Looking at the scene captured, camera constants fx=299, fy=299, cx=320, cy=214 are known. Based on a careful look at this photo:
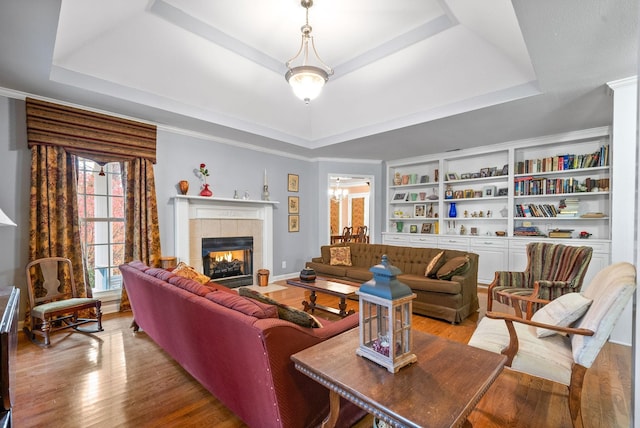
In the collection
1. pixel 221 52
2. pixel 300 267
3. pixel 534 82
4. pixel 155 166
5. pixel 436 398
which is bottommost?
pixel 300 267

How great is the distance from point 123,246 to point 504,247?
19.4 ft

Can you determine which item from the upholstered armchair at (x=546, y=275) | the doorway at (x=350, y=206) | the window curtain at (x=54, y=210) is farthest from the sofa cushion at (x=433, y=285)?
the doorway at (x=350, y=206)

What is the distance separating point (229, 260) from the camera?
5.20 m

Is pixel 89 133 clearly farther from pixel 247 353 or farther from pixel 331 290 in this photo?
pixel 247 353

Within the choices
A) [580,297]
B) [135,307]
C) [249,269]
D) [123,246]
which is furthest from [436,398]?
[249,269]

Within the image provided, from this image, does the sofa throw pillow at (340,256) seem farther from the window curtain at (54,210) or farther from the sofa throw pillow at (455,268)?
the window curtain at (54,210)

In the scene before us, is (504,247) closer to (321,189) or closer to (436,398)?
(321,189)

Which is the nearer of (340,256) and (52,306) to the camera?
(52,306)

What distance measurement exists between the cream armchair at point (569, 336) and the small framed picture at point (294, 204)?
437 centimetres

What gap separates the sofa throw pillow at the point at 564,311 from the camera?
1815mm

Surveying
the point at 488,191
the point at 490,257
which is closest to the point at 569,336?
the point at 490,257

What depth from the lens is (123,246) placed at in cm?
408

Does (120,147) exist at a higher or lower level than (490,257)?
higher

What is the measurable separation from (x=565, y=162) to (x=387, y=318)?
5.06m
